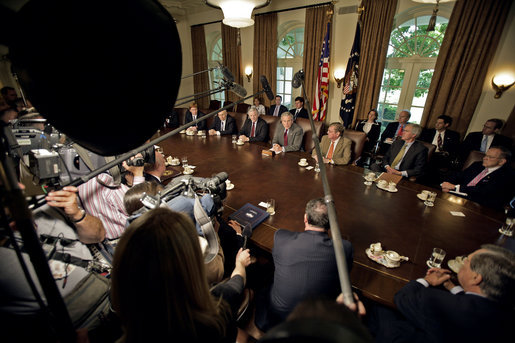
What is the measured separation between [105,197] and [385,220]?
229 cm

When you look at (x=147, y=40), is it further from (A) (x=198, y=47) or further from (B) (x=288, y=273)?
(A) (x=198, y=47)

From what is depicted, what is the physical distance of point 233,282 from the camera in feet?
4.39

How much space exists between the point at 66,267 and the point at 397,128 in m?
5.51

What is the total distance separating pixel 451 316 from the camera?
3.88ft

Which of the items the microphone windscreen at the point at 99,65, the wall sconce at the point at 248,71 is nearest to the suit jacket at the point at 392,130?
the wall sconce at the point at 248,71

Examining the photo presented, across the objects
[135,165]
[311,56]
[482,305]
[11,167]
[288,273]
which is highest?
[311,56]

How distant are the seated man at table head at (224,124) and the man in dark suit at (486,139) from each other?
448 centimetres

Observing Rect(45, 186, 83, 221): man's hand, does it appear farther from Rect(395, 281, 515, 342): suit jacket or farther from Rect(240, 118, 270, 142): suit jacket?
Rect(240, 118, 270, 142): suit jacket

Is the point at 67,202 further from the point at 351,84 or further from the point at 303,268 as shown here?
the point at 351,84

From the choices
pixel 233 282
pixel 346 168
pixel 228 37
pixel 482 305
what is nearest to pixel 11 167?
pixel 233 282

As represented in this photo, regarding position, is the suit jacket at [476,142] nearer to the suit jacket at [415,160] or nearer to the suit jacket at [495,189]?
the suit jacket at [415,160]

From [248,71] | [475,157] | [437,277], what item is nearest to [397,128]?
[475,157]

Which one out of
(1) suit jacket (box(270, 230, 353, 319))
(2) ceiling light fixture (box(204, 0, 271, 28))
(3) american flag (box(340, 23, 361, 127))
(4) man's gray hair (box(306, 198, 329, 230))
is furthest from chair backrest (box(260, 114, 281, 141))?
(1) suit jacket (box(270, 230, 353, 319))

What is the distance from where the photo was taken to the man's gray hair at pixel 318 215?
1.48 m
